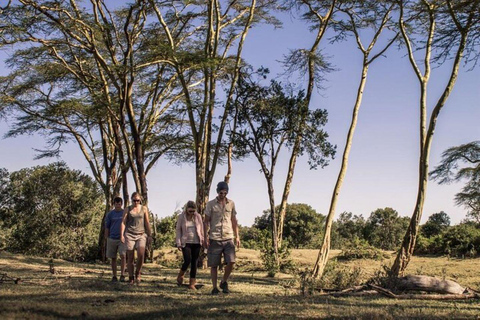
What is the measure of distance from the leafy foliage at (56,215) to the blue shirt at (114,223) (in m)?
12.1

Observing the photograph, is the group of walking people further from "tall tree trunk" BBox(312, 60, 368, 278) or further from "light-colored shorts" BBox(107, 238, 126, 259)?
"tall tree trunk" BBox(312, 60, 368, 278)

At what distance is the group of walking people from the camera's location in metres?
8.84

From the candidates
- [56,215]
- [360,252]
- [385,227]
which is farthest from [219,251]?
[385,227]

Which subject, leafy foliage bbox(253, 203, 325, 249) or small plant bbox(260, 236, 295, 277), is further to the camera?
leafy foliage bbox(253, 203, 325, 249)

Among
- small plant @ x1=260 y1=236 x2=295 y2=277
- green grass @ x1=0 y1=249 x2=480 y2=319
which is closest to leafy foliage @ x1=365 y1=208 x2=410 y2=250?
small plant @ x1=260 y1=236 x2=295 y2=277

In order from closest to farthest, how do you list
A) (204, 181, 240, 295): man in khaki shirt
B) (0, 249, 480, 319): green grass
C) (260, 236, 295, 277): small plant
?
1. (0, 249, 480, 319): green grass
2. (204, 181, 240, 295): man in khaki shirt
3. (260, 236, 295, 277): small plant

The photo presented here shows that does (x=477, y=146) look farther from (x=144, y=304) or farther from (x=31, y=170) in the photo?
(x=144, y=304)

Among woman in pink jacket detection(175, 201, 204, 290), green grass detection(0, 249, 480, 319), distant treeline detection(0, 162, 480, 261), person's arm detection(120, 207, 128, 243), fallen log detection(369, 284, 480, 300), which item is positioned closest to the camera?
green grass detection(0, 249, 480, 319)

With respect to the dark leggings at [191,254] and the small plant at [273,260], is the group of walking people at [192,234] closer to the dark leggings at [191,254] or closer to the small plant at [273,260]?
the dark leggings at [191,254]

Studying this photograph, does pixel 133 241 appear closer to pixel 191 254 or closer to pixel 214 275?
pixel 191 254

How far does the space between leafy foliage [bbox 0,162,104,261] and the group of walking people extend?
12264mm

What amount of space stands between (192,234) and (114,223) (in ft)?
5.97

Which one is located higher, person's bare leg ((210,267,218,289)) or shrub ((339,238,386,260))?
shrub ((339,238,386,260))

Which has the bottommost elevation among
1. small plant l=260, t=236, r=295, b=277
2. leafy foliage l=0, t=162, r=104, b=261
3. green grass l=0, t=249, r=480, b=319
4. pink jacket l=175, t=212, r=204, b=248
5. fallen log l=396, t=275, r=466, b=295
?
green grass l=0, t=249, r=480, b=319
